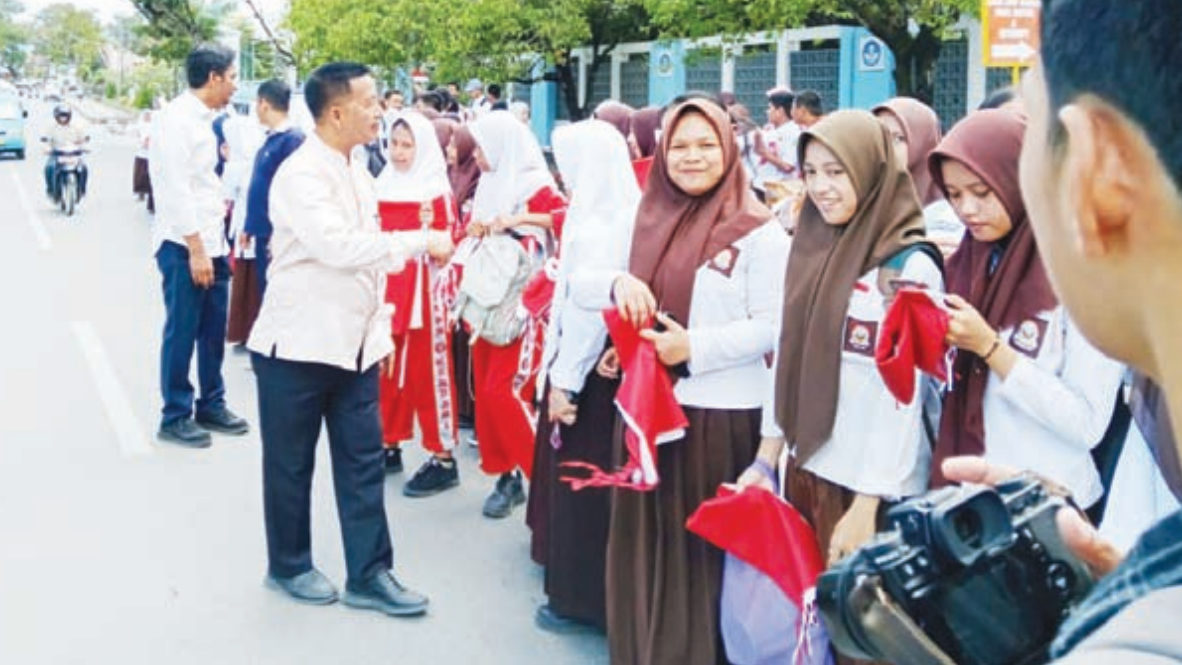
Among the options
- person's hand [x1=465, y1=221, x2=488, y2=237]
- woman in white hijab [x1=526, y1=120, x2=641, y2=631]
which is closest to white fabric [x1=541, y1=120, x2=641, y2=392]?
woman in white hijab [x1=526, y1=120, x2=641, y2=631]

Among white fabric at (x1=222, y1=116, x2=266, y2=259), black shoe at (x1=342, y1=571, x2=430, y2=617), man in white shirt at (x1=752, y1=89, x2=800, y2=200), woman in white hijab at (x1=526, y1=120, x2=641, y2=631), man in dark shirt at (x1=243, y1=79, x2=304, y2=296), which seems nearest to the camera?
woman in white hijab at (x1=526, y1=120, x2=641, y2=631)

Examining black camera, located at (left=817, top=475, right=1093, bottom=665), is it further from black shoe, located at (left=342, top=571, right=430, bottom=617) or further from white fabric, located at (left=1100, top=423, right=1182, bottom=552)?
black shoe, located at (left=342, top=571, right=430, bottom=617)

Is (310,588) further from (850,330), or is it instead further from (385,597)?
(850,330)

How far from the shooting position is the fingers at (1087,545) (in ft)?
Answer: 4.02

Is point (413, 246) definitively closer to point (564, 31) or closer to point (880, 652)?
point (880, 652)

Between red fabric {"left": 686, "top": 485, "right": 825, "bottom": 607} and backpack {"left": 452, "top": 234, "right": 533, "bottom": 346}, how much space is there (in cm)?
195

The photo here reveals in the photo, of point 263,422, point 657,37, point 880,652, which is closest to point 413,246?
point 263,422

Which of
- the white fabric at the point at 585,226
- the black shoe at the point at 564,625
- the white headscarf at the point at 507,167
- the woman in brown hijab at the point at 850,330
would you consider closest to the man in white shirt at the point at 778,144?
the white headscarf at the point at 507,167

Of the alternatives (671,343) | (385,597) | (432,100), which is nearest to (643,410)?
(671,343)

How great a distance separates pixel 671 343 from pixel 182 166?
3.58m

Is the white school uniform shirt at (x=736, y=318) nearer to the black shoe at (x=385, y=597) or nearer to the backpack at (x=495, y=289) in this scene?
the black shoe at (x=385, y=597)

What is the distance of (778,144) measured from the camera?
11.0m

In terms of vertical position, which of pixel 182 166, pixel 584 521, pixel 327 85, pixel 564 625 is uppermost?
pixel 327 85

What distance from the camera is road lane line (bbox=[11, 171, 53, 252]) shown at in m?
14.0
